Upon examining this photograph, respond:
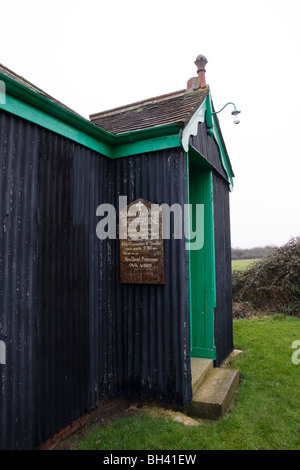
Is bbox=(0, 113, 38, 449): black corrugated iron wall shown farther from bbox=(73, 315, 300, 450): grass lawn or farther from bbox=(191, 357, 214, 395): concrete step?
bbox=(191, 357, 214, 395): concrete step

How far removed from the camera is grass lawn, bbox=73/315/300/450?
3.36 m

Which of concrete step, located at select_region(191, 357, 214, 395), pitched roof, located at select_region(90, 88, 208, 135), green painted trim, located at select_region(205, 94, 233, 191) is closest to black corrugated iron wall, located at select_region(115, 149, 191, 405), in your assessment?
concrete step, located at select_region(191, 357, 214, 395)

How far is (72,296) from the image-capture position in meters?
3.83

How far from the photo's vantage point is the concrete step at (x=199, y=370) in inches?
181

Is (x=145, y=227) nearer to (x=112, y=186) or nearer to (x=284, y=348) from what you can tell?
(x=112, y=186)

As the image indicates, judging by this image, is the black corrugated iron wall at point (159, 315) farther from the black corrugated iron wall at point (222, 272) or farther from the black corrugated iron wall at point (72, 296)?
the black corrugated iron wall at point (222, 272)

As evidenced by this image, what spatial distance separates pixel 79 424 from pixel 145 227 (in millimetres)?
2720

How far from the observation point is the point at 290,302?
37.7 ft

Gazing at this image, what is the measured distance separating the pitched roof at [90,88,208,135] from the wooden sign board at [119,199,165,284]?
1.30 m

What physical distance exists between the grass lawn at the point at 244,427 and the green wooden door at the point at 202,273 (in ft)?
3.12

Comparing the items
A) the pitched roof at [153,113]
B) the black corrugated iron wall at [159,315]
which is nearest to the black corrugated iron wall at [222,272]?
the pitched roof at [153,113]

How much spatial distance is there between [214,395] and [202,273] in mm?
2331

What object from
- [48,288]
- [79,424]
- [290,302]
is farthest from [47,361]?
[290,302]
